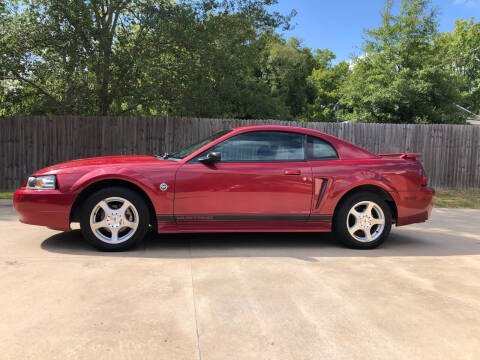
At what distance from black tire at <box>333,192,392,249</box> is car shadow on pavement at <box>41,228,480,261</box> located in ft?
0.33

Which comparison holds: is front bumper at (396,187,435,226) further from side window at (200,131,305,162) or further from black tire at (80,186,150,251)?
black tire at (80,186,150,251)

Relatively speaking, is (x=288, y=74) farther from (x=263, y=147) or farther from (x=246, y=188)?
(x=246, y=188)

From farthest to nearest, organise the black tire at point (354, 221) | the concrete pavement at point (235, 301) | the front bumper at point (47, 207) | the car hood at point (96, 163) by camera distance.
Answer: the black tire at point (354, 221)
the car hood at point (96, 163)
the front bumper at point (47, 207)
the concrete pavement at point (235, 301)

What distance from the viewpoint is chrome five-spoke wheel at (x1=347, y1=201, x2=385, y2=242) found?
4895 millimetres

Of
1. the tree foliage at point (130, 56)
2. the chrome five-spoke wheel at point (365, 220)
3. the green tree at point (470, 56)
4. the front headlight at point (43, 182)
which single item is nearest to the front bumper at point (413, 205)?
the chrome five-spoke wheel at point (365, 220)

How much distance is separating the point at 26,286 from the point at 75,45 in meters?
8.54

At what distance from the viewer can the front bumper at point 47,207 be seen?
→ 4.37 m

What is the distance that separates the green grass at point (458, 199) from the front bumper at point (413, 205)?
4.77m

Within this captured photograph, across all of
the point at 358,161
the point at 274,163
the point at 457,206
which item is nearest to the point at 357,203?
the point at 358,161

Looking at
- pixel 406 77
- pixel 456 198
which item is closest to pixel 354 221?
pixel 456 198

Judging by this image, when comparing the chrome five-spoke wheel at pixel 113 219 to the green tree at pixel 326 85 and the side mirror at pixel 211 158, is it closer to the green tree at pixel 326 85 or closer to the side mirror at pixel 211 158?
the side mirror at pixel 211 158

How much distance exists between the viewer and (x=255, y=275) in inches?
149

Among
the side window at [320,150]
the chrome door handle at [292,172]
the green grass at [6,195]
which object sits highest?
the side window at [320,150]

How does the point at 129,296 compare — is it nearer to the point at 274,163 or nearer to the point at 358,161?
the point at 274,163
